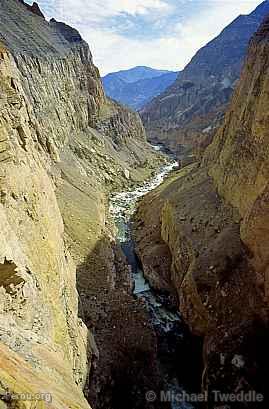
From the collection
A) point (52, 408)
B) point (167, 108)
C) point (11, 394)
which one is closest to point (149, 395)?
point (52, 408)

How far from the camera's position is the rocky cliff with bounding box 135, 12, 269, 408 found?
21.5m

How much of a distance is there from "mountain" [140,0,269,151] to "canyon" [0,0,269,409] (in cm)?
6789

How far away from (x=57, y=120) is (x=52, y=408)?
49.7m

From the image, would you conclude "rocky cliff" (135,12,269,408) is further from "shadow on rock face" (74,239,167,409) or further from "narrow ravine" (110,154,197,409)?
"shadow on rock face" (74,239,167,409)

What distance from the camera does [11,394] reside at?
8.84 m

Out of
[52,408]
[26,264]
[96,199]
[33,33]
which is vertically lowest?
[52,408]

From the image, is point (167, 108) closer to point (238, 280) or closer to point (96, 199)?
point (96, 199)

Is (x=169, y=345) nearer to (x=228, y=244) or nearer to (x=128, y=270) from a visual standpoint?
(x=228, y=244)

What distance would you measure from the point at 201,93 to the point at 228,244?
439 feet

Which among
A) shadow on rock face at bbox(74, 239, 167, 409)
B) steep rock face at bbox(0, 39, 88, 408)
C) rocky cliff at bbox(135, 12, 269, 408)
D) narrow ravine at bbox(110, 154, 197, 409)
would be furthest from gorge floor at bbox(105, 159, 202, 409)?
steep rock face at bbox(0, 39, 88, 408)

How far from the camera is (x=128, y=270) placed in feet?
120
